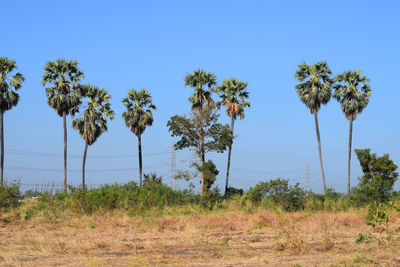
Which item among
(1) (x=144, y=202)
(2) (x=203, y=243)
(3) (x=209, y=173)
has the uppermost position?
(3) (x=209, y=173)

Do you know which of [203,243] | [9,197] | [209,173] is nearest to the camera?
[203,243]

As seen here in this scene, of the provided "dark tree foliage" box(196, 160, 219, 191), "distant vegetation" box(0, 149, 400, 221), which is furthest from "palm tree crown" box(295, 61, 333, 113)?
"distant vegetation" box(0, 149, 400, 221)

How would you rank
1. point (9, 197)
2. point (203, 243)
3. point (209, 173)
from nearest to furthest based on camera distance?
point (203, 243), point (9, 197), point (209, 173)

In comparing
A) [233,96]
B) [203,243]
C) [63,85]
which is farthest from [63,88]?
[203,243]

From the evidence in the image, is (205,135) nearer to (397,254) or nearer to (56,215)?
(56,215)

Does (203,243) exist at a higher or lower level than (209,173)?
lower

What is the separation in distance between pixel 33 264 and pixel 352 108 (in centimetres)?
5334

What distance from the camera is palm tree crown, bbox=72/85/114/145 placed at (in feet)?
183

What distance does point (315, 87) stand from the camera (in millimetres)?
57875

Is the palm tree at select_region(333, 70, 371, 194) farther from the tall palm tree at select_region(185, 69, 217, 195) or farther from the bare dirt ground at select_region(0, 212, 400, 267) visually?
the bare dirt ground at select_region(0, 212, 400, 267)

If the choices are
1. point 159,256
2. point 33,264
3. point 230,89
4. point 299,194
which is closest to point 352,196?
point 299,194

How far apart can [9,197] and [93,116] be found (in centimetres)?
3031

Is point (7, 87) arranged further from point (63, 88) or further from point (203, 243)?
point (203, 243)

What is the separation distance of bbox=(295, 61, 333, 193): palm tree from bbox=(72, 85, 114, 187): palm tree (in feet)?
78.4
